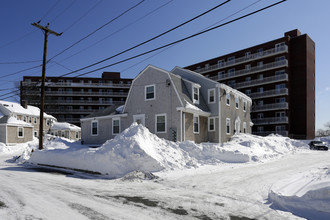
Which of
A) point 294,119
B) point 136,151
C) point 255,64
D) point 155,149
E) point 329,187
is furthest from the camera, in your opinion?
point 255,64

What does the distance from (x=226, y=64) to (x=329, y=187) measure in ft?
163

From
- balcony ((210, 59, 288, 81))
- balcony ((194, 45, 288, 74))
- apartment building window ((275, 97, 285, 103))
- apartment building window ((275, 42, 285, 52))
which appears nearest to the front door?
apartment building window ((275, 97, 285, 103))

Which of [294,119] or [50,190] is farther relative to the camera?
[294,119]

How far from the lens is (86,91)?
73.0m

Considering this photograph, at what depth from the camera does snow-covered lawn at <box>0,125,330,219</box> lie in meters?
5.90

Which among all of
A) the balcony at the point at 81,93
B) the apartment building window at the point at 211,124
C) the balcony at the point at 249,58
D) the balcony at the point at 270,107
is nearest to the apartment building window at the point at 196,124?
the apartment building window at the point at 211,124

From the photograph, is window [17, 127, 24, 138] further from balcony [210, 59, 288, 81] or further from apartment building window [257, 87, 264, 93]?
apartment building window [257, 87, 264, 93]

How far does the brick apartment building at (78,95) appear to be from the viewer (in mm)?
70438

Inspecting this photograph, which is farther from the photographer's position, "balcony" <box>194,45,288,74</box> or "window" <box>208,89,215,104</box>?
"balcony" <box>194,45,288,74</box>

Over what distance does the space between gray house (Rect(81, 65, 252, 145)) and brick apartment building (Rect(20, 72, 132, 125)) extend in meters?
44.7

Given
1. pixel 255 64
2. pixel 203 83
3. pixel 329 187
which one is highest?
pixel 255 64

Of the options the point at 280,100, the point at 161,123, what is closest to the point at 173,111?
the point at 161,123

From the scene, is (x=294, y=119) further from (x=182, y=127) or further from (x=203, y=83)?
(x=182, y=127)

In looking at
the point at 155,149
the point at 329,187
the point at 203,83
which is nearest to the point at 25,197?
the point at 155,149
